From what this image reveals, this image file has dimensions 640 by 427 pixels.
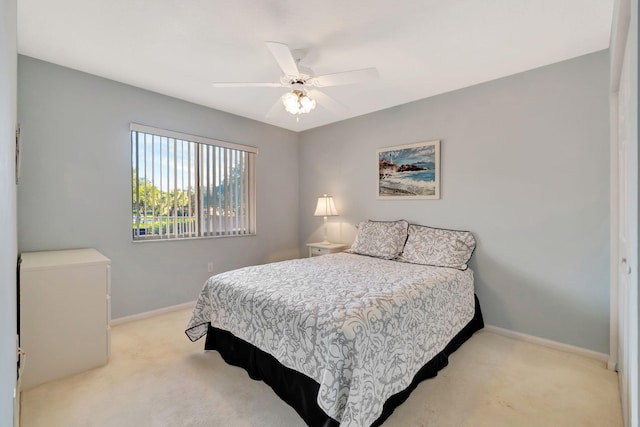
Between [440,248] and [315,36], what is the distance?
221 cm

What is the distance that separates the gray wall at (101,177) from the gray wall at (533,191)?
8.64 feet

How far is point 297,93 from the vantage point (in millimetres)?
2297

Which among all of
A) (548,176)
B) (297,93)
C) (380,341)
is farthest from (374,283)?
(548,176)

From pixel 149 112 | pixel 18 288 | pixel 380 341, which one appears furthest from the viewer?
pixel 149 112

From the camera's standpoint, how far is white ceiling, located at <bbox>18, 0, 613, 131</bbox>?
1.82 m

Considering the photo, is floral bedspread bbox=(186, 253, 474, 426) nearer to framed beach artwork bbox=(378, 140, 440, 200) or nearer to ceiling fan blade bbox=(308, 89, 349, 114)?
framed beach artwork bbox=(378, 140, 440, 200)

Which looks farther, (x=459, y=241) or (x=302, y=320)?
(x=459, y=241)

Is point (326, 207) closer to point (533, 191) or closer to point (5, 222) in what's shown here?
point (533, 191)

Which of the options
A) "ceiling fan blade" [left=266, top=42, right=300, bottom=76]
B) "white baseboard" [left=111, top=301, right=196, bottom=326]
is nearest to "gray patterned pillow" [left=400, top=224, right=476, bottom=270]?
"ceiling fan blade" [left=266, top=42, right=300, bottom=76]

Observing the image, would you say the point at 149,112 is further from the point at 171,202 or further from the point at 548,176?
the point at 548,176

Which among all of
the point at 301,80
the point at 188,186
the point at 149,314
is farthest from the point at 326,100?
the point at 149,314

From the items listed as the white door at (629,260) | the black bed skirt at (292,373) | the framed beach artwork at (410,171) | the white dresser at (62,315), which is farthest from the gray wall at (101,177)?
the white door at (629,260)

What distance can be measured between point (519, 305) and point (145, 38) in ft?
12.7

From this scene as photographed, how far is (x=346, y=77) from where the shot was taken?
2.10 metres
